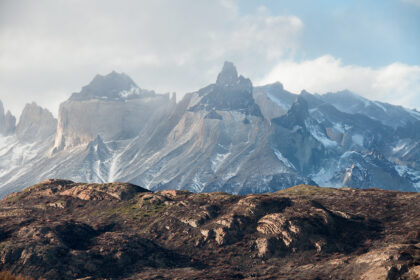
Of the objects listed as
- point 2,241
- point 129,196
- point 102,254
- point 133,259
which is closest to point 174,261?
point 133,259

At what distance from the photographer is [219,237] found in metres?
77.0

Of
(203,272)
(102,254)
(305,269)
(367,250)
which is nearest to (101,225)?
(102,254)

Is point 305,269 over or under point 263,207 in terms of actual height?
under

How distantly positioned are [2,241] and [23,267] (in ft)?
29.9

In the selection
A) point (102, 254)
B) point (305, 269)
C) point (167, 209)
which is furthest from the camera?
point (167, 209)

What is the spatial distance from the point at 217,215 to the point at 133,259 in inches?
775

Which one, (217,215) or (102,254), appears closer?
(102,254)

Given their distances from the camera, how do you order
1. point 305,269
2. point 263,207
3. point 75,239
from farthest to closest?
point 263,207
point 75,239
point 305,269

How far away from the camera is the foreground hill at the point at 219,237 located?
6456 cm

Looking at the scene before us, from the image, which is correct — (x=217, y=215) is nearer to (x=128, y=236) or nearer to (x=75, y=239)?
(x=128, y=236)

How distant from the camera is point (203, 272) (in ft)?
215

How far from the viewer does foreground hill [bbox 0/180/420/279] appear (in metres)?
64.6

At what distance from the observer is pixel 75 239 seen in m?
75.8

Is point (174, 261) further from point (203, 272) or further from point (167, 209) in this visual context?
point (167, 209)
